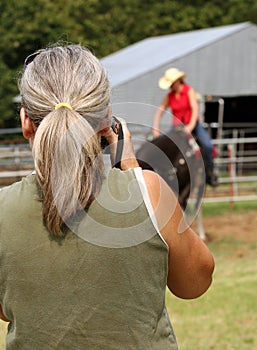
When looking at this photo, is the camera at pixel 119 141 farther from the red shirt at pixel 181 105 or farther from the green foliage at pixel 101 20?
the green foliage at pixel 101 20

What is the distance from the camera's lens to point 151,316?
6.97 ft

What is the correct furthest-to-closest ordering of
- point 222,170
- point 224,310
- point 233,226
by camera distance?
point 222,170 → point 233,226 → point 224,310

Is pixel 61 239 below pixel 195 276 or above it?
above

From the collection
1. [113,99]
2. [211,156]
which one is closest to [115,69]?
[211,156]

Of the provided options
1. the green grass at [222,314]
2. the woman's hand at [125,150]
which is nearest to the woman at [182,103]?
the green grass at [222,314]

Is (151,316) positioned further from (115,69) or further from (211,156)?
(115,69)

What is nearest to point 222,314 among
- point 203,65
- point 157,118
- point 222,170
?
point 157,118

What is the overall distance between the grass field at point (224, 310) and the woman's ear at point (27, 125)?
11.1 ft

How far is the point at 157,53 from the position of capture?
71.8 ft

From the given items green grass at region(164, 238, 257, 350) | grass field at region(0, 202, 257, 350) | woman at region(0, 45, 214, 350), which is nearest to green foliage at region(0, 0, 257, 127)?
grass field at region(0, 202, 257, 350)

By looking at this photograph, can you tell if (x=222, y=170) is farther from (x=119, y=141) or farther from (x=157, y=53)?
(x=119, y=141)

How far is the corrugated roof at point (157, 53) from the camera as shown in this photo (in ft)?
66.7

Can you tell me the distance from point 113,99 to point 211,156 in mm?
7872

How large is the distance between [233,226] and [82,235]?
9.63m
